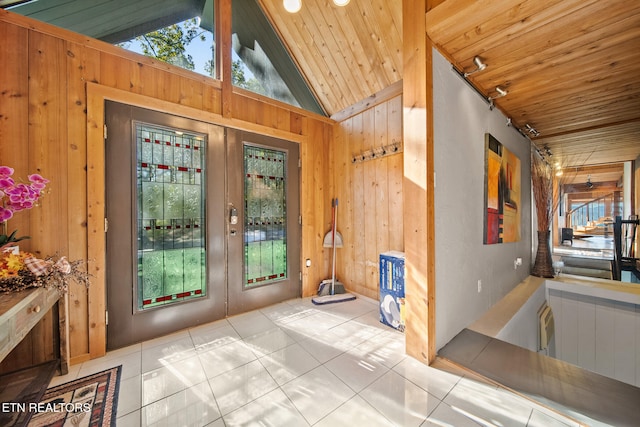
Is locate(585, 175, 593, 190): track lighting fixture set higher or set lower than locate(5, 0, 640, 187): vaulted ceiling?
lower

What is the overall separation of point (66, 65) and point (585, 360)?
6.38 meters

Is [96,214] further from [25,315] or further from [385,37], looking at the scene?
[385,37]

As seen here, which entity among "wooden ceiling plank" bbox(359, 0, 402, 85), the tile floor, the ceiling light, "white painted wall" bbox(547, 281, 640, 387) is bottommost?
"white painted wall" bbox(547, 281, 640, 387)

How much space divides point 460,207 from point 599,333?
9.38ft

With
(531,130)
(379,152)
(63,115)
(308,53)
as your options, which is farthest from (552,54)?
(63,115)

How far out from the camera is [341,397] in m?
1.43

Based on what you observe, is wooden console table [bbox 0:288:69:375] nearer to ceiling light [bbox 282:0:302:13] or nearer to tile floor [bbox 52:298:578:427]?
tile floor [bbox 52:298:578:427]

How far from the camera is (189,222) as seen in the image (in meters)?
2.34

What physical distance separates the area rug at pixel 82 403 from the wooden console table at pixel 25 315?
241 mm

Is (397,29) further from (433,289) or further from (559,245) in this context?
(559,245)

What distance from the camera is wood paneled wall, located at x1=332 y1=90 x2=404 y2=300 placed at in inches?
109

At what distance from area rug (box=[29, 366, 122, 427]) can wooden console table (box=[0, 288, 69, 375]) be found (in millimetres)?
241

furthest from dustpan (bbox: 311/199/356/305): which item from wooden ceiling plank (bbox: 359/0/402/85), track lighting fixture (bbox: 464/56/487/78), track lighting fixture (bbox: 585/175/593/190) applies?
track lighting fixture (bbox: 585/175/593/190)

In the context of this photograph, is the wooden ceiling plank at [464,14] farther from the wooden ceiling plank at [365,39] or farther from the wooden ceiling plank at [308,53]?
the wooden ceiling plank at [308,53]
